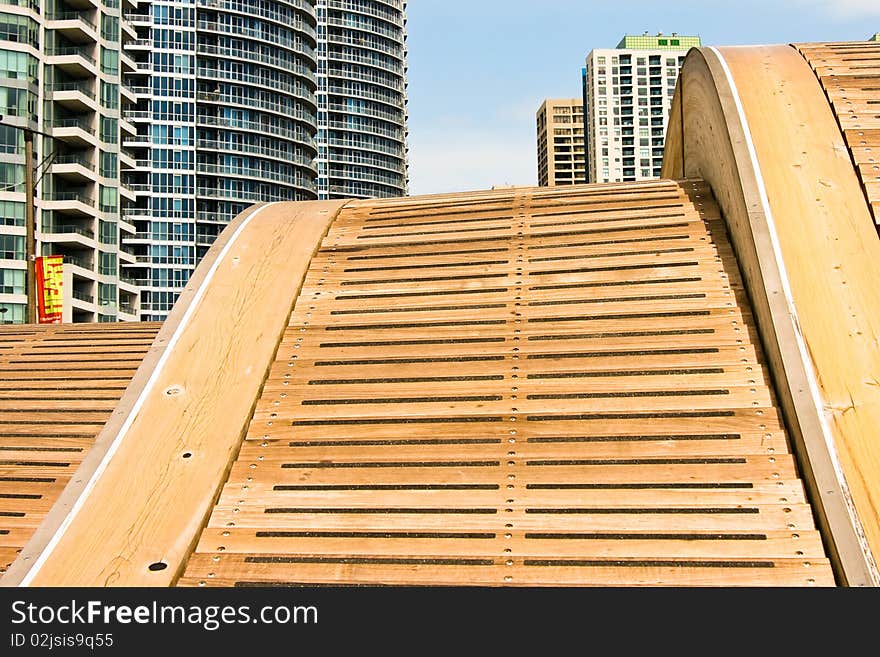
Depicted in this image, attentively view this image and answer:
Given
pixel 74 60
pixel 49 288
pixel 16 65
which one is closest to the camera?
pixel 49 288

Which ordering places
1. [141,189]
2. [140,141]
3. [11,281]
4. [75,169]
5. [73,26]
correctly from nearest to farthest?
[11,281] < [73,26] < [75,169] < [141,189] < [140,141]

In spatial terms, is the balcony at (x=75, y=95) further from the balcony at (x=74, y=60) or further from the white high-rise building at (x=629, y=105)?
the white high-rise building at (x=629, y=105)

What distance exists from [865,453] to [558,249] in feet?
8.97

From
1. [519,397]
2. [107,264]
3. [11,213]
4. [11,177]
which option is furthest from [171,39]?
[519,397]

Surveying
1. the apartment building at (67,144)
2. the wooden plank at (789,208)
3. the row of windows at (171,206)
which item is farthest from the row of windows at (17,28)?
the wooden plank at (789,208)

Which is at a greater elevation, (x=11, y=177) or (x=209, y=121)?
(x=209, y=121)

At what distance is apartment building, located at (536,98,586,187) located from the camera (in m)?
167

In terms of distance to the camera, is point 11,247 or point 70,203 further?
point 70,203

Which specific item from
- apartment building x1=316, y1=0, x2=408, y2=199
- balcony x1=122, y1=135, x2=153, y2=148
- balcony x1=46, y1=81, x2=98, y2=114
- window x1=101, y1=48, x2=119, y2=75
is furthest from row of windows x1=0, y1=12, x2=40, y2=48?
apartment building x1=316, y1=0, x2=408, y2=199

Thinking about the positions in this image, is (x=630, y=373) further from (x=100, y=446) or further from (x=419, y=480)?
(x=100, y=446)

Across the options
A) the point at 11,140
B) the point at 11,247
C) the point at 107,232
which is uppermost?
the point at 11,140

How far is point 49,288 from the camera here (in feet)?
118

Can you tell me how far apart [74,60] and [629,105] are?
4156 inches

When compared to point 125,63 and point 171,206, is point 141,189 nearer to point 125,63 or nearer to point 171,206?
point 171,206
